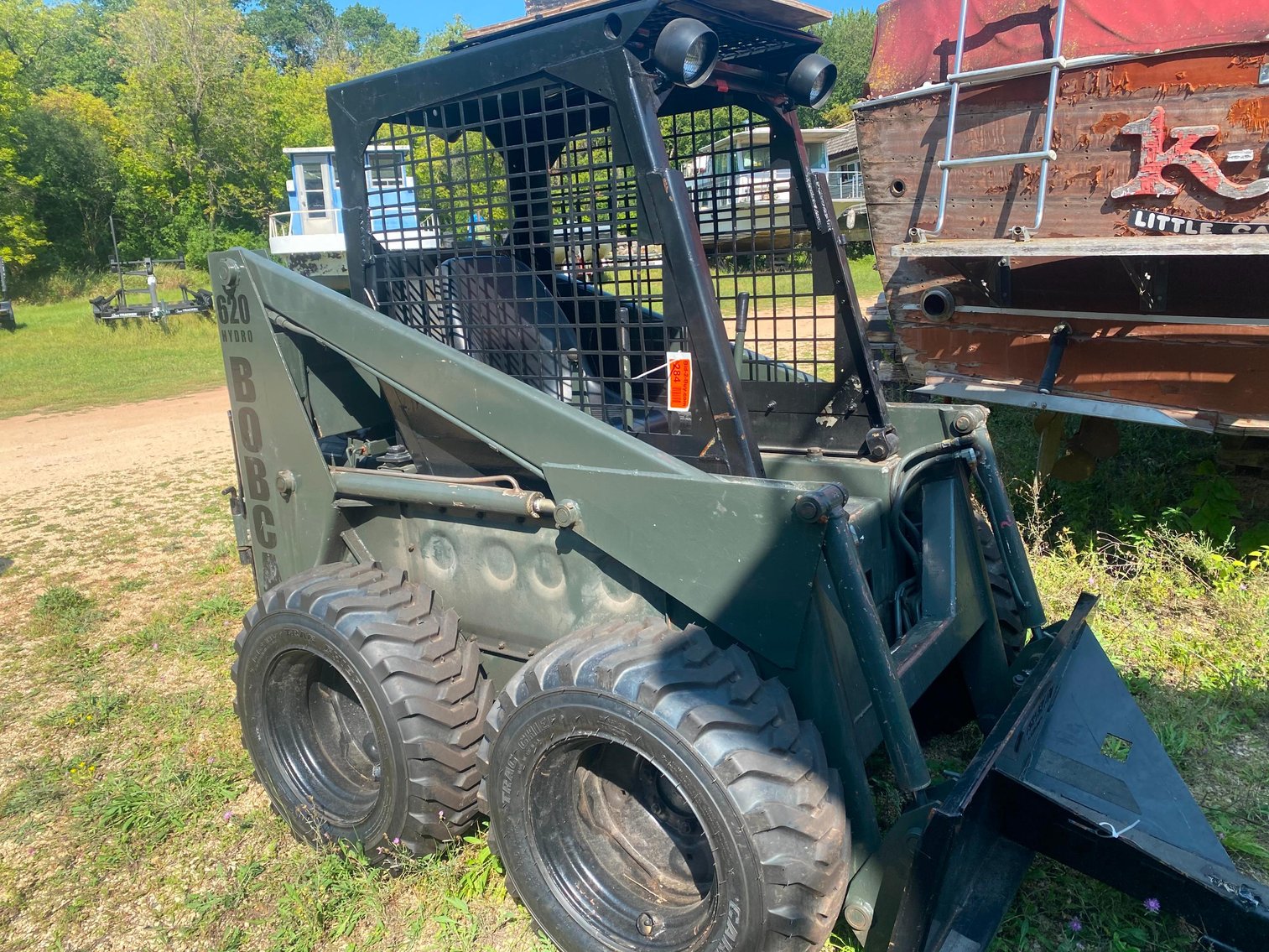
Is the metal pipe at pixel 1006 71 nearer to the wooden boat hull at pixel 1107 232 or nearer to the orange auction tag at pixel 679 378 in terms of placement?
the wooden boat hull at pixel 1107 232

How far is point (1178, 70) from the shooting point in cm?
388

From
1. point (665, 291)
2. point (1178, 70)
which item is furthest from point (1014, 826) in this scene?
point (1178, 70)

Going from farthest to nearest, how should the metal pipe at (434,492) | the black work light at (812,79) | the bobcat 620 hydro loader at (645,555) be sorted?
the black work light at (812,79) < the metal pipe at (434,492) < the bobcat 620 hydro loader at (645,555)

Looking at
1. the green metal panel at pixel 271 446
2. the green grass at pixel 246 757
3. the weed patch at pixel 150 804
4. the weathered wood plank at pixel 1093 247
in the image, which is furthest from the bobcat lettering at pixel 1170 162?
the weed patch at pixel 150 804

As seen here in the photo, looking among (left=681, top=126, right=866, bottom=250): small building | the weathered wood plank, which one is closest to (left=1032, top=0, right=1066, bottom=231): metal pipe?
the weathered wood plank

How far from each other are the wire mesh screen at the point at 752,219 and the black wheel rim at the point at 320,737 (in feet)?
6.55

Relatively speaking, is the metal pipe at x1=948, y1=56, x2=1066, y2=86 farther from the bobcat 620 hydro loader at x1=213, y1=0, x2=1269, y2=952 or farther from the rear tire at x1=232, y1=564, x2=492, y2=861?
the rear tire at x1=232, y1=564, x2=492, y2=861

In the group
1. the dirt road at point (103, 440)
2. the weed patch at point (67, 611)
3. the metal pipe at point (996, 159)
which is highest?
the metal pipe at point (996, 159)

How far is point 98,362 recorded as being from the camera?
19531 mm

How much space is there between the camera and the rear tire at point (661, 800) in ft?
7.14

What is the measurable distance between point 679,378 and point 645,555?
0.53m

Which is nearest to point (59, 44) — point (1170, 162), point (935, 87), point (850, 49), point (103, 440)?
point (850, 49)

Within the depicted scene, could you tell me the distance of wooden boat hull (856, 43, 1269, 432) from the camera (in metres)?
3.83

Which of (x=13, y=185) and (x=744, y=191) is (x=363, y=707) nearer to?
(x=744, y=191)
